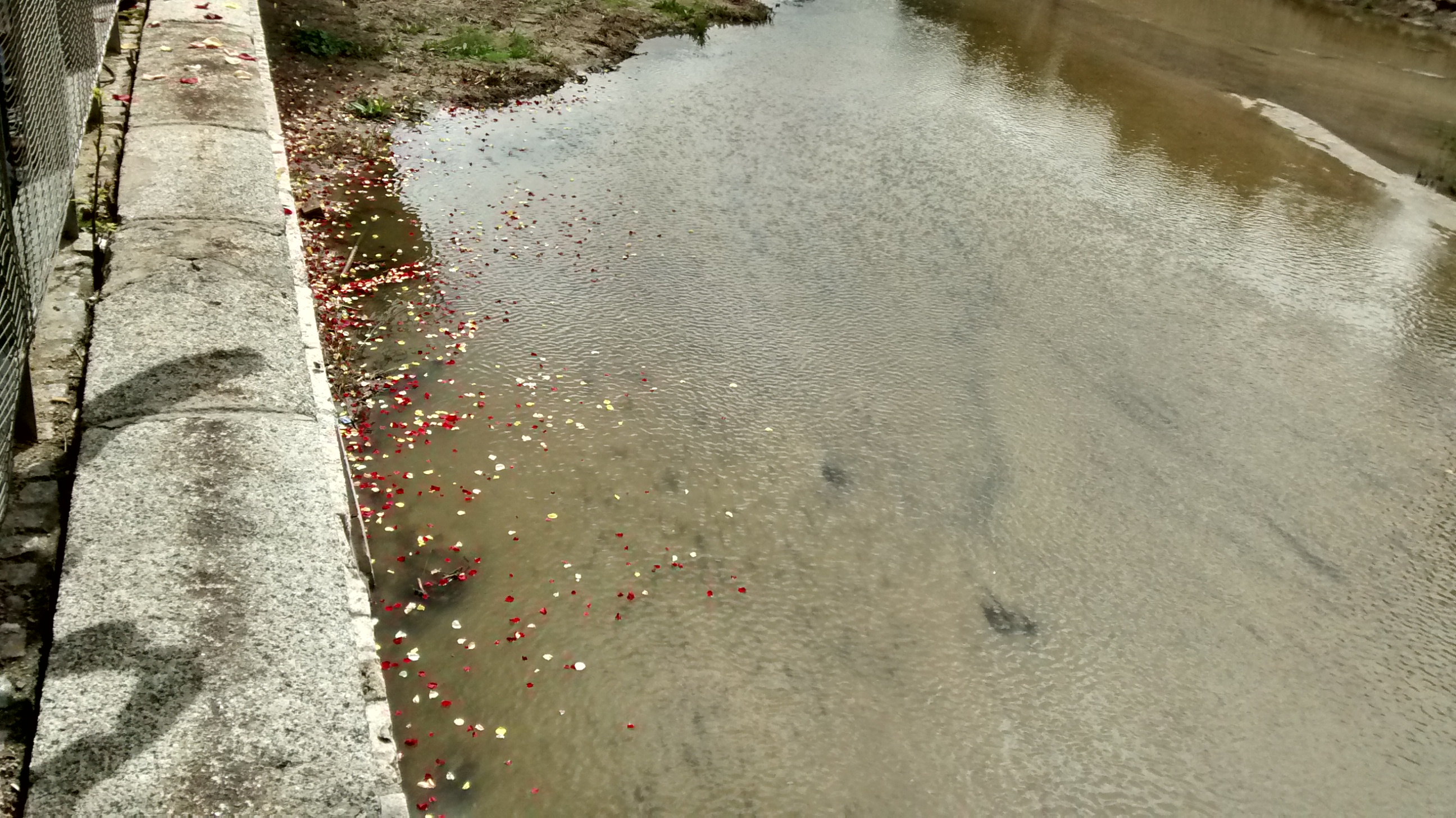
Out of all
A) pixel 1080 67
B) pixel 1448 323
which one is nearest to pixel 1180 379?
pixel 1448 323

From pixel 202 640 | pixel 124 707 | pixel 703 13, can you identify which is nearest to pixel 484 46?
pixel 703 13

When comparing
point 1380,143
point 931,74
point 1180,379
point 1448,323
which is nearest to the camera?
point 1180,379

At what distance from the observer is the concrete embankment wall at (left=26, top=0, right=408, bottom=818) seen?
2709mm

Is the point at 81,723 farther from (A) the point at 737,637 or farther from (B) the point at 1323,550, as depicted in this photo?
(B) the point at 1323,550

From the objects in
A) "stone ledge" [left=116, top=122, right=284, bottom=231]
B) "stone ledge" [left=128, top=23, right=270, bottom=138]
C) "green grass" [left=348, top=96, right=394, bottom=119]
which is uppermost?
"stone ledge" [left=128, top=23, right=270, bottom=138]

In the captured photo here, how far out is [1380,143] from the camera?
10.8 metres

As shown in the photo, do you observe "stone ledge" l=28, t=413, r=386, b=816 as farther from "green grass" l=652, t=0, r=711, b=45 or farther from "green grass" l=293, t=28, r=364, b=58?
"green grass" l=652, t=0, r=711, b=45

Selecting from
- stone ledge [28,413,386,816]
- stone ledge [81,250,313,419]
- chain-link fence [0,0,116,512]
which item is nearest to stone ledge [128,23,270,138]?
chain-link fence [0,0,116,512]

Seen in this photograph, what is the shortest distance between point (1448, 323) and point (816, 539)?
5349 mm

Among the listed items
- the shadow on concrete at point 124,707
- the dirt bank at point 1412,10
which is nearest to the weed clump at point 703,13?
the dirt bank at point 1412,10

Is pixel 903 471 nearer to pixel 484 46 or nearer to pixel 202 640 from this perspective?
pixel 202 640

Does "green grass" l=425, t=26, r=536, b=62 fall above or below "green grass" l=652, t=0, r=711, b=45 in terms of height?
below

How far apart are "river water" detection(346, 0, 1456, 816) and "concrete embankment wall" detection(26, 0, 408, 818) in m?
0.99

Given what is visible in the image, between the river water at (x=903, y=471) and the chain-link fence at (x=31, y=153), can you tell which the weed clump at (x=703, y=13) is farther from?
the chain-link fence at (x=31, y=153)
